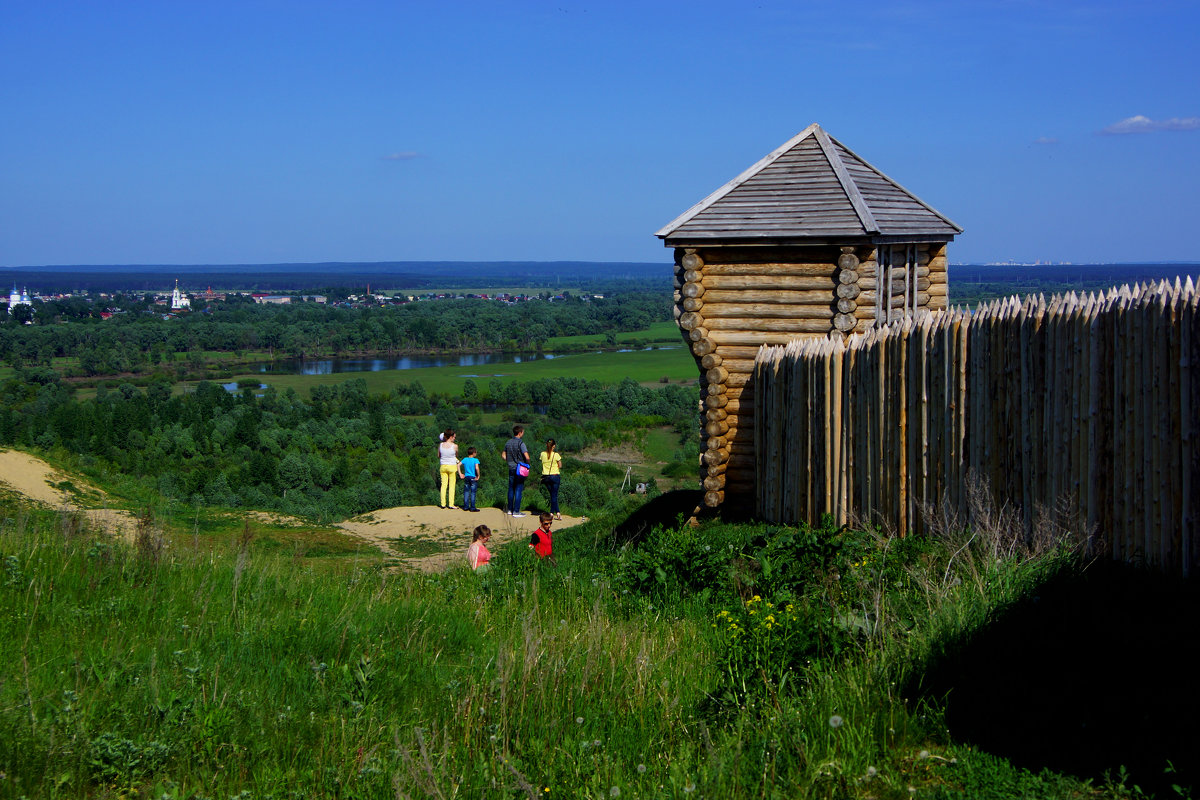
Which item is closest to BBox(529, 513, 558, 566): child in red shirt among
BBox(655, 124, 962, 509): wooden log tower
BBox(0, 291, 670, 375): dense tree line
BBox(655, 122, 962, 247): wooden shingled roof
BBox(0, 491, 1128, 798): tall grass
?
BBox(655, 124, 962, 509): wooden log tower

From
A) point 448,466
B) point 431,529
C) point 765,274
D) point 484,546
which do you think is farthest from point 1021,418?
point 448,466

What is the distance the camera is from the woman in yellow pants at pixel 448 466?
49.9ft

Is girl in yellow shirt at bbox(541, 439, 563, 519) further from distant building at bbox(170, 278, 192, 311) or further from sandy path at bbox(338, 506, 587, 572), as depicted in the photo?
distant building at bbox(170, 278, 192, 311)

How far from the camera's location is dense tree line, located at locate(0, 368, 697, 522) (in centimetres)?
3462

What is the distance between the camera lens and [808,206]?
34.7 ft

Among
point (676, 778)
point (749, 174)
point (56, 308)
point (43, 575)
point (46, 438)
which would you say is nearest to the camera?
point (676, 778)

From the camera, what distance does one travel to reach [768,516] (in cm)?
959

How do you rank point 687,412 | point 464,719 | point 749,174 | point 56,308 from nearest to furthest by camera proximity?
point 464,719 < point 749,174 < point 687,412 < point 56,308

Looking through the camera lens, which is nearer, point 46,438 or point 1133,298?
point 1133,298

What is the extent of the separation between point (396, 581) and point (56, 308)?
151940 mm

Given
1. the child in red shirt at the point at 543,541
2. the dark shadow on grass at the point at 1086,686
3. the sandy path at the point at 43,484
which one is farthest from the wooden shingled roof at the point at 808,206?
the sandy path at the point at 43,484

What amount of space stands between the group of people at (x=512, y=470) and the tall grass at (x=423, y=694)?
8.45 meters

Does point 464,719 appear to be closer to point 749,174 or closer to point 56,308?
point 749,174

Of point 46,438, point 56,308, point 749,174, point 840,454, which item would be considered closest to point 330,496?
point 46,438
